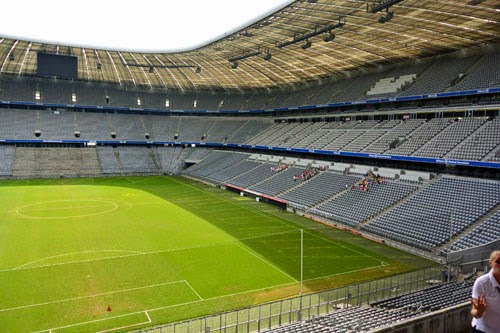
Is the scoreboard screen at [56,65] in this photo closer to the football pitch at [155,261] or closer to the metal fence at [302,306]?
the football pitch at [155,261]

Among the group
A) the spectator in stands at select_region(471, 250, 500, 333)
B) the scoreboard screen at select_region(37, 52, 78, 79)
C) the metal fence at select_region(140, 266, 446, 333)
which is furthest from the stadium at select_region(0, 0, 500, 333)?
the spectator in stands at select_region(471, 250, 500, 333)

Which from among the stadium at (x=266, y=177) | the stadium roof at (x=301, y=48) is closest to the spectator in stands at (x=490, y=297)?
the stadium at (x=266, y=177)

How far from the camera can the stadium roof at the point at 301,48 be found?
30094mm

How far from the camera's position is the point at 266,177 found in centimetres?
4875

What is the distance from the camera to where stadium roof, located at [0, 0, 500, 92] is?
30.1 metres

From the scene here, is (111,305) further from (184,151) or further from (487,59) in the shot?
(184,151)

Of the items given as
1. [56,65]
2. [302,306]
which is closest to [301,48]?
[302,306]

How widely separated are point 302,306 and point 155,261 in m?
9.83

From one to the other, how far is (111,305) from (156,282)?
2.96 metres

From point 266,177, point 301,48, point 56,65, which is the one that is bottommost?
point 266,177

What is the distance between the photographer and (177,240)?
90.1ft

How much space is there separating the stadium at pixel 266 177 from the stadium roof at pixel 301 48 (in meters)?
0.32

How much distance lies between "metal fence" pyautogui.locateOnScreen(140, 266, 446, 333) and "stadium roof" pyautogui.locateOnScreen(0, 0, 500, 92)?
17.8 m

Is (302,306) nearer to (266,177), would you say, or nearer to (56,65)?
(266,177)
